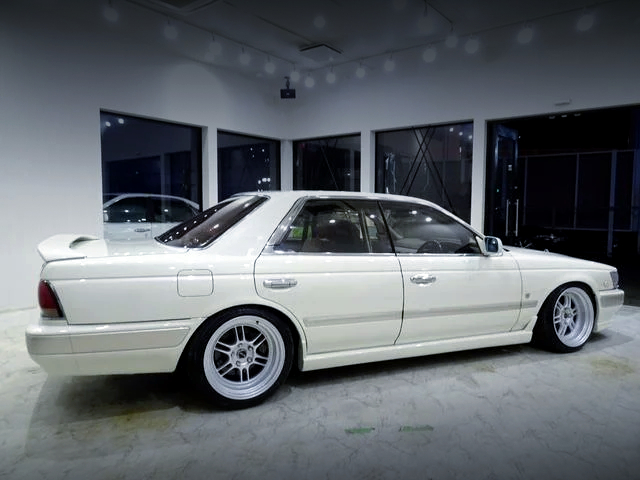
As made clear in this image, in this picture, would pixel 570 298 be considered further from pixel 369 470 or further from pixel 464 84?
pixel 464 84

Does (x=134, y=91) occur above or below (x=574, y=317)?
above

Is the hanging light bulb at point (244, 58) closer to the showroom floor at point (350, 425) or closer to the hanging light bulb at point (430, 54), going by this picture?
the hanging light bulb at point (430, 54)

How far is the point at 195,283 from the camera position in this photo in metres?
2.45

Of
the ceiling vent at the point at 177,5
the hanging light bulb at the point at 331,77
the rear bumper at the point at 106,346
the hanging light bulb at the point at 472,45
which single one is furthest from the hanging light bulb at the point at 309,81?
the rear bumper at the point at 106,346

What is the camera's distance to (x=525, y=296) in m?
3.39

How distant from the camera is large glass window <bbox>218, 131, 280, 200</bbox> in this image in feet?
24.0

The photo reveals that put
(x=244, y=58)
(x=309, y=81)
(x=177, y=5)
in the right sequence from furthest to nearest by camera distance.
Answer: (x=309, y=81)
(x=244, y=58)
(x=177, y=5)

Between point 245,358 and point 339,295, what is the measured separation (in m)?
0.69

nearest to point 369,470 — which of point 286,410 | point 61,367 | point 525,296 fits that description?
point 286,410

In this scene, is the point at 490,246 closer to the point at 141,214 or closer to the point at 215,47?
the point at 215,47

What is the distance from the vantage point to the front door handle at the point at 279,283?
8.55 ft

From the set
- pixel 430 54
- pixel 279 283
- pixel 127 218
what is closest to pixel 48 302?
pixel 279 283

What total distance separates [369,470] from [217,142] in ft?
19.7

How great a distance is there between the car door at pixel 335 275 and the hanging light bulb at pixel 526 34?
3.92 m
